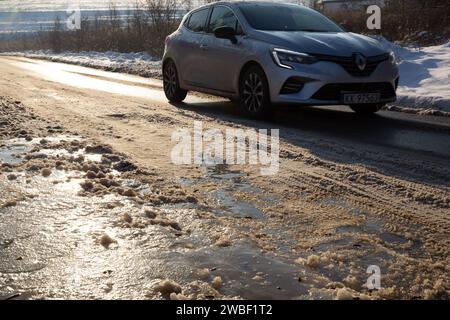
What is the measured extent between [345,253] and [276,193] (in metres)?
1.27

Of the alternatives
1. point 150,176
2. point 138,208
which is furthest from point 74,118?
point 138,208

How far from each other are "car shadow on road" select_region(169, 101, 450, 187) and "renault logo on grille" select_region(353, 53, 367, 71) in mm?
788

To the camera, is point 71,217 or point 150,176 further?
point 150,176

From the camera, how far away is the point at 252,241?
→ 11.3 feet

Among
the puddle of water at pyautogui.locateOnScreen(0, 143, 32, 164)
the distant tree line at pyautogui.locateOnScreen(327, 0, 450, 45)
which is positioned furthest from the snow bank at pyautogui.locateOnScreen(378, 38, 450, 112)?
the puddle of water at pyautogui.locateOnScreen(0, 143, 32, 164)

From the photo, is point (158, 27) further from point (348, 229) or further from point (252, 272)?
point (252, 272)

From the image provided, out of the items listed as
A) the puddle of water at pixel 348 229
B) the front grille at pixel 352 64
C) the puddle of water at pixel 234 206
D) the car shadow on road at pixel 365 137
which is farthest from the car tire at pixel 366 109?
the puddle of water at pixel 348 229

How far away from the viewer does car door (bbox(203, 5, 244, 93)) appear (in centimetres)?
837

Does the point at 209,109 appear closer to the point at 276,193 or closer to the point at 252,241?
the point at 276,193

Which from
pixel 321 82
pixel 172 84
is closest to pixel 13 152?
pixel 321 82

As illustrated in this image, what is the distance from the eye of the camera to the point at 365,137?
670cm

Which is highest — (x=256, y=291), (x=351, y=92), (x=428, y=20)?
(x=428, y=20)

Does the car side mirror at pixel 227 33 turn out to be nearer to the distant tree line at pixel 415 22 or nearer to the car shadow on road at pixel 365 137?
the car shadow on road at pixel 365 137

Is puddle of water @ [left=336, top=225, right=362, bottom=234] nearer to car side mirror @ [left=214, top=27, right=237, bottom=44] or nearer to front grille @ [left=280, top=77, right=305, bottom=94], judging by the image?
front grille @ [left=280, top=77, right=305, bottom=94]
